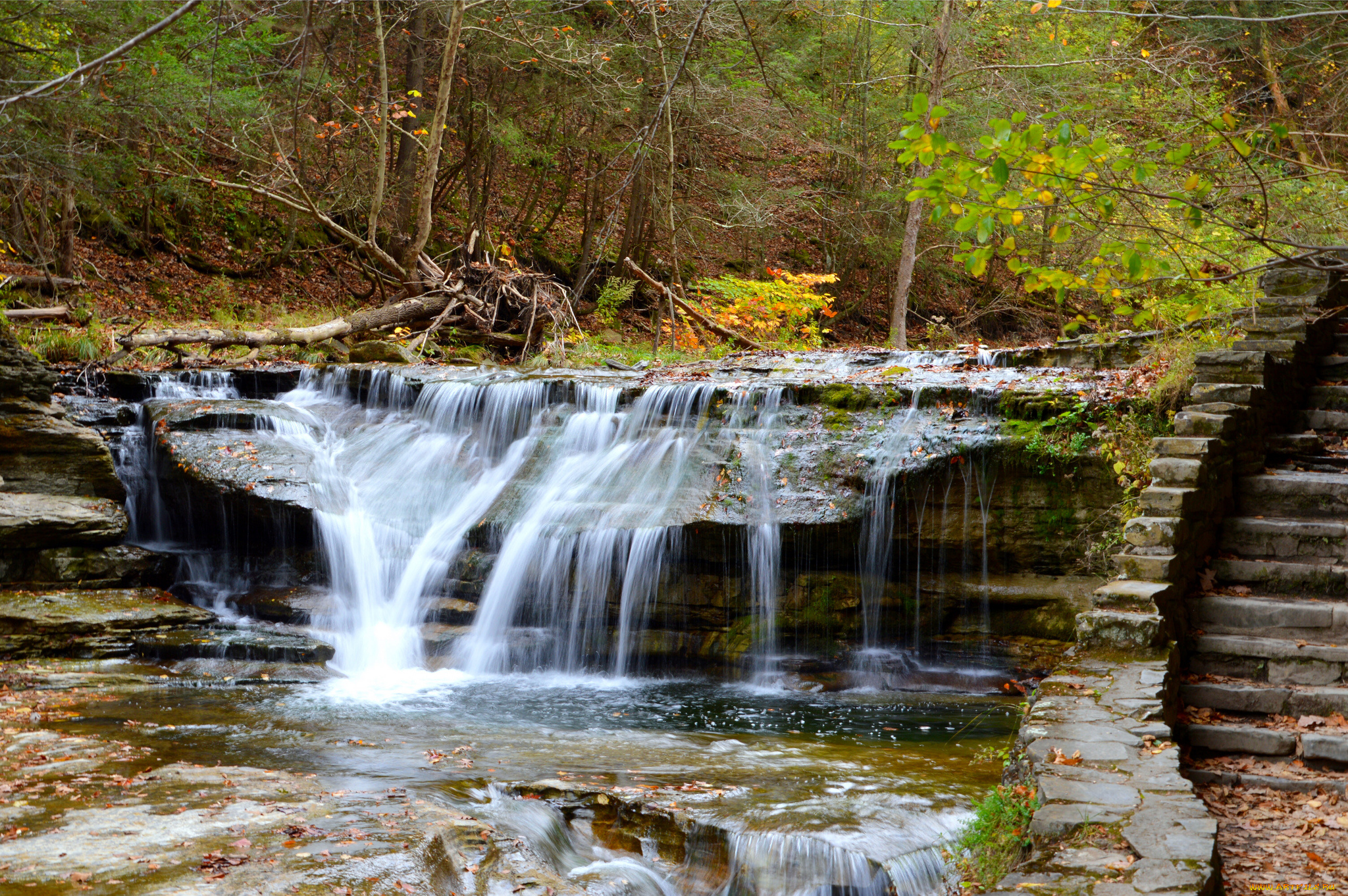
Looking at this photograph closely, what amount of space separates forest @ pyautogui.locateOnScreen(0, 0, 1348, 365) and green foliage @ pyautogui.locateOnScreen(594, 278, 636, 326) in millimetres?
84

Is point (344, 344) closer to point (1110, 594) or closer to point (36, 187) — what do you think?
point (36, 187)

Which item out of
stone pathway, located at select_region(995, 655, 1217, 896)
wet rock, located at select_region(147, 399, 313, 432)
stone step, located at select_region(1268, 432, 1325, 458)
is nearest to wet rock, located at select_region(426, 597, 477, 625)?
wet rock, located at select_region(147, 399, 313, 432)

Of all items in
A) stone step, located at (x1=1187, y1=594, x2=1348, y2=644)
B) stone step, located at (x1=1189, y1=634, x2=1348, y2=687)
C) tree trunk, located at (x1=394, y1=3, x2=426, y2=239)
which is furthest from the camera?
tree trunk, located at (x1=394, y1=3, x2=426, y2=239)

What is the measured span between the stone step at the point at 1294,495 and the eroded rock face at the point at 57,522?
30.1ft

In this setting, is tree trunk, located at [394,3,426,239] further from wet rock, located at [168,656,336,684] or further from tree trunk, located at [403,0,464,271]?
wet rock, located at [168,656,336,684]

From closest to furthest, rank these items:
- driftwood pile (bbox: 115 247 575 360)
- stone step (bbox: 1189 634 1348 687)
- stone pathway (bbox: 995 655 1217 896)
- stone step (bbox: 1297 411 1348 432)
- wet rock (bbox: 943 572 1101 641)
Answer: stone pathway (bbox: 995 655 1217 896), stone step (bbox: 1189 634 1348 687), stone step (bbox: 1297 411 1348 432), wet rock (bbox: 943 572 1101 641), driftwood pile (bbox: 115 247 575 360)

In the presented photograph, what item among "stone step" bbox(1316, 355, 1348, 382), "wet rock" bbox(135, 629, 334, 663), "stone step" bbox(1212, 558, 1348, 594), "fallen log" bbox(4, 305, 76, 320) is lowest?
"wet rock" bbox(135, 629, 334, 663)

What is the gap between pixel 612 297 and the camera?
56.2ft

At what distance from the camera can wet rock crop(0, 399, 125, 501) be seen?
9000 millimetres

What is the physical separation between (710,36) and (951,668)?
1026 centimetres

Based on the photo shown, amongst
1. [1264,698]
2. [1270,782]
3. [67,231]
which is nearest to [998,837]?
[1270,782]

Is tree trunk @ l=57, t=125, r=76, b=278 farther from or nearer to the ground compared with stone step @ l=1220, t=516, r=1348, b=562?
farther from the ground

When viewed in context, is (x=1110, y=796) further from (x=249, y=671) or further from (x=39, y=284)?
(x=39, y=284)

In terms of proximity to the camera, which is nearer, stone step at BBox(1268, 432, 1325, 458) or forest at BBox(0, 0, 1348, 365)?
stone step at BBox(1268, 432, 1325, 458)
